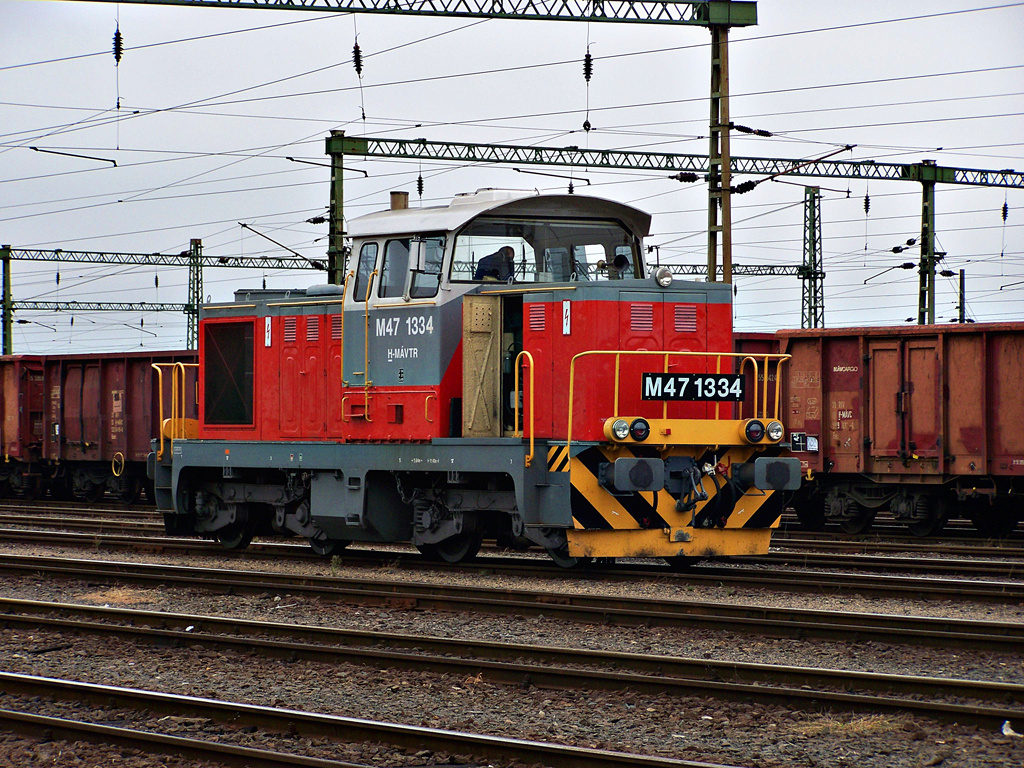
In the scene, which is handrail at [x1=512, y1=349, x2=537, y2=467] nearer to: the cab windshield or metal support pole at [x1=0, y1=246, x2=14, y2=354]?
the cab windshield

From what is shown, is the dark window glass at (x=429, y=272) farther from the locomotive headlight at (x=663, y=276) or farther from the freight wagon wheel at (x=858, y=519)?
the freight wagon wheel at (x=858, y=519)

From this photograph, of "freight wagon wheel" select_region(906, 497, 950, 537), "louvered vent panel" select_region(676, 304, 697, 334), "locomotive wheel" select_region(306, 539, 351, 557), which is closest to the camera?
"louvered vent panel" select_region(676, 304, 697, 334)

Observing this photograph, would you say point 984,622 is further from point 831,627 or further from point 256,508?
point 256,508

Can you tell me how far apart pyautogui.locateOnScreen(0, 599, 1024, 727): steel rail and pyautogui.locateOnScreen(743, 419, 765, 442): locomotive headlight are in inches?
150

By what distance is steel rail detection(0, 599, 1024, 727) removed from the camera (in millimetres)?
6312

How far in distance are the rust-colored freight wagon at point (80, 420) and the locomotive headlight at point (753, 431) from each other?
1407cm

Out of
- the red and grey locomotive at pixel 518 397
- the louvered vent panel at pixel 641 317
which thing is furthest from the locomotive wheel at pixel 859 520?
the louvered vent panel at pixel 641 317

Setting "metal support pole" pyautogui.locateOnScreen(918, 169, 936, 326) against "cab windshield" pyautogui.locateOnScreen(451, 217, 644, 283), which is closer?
"cab windshield" pyautogui.locateOnScreen(451, 217, 644, 283)

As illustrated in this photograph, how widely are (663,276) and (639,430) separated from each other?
167 centimetres

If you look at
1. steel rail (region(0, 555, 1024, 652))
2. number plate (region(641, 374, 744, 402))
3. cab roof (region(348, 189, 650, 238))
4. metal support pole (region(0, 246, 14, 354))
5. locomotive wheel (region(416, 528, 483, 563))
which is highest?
metal support pole (region(0, 246, 14, 354))

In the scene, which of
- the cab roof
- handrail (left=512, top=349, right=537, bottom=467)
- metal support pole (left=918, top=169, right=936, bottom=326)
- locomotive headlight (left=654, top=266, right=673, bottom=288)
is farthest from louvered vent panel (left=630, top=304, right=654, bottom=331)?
metal support pole (left=918, top=169, right=936, bottom=326)

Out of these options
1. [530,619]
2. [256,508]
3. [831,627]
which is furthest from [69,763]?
[256,508]

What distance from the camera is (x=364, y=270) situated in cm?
1198

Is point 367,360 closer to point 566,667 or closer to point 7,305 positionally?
point 566,667
